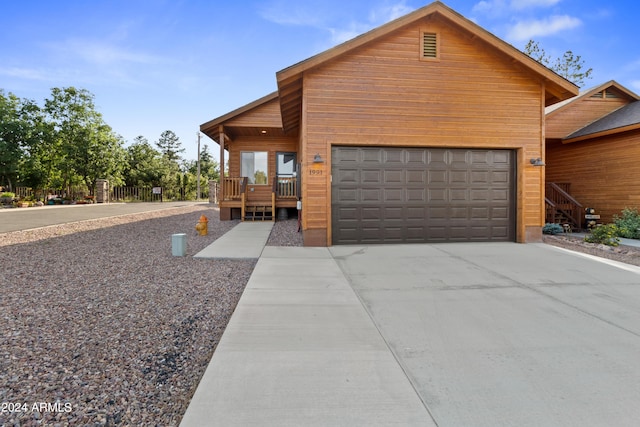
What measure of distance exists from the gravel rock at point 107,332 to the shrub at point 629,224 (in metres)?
10.4

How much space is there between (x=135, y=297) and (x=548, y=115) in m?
13.9

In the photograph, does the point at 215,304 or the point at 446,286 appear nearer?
the point at 215,304

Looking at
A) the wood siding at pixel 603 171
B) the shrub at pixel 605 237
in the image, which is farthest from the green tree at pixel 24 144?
the wood siding at pixel 603 171

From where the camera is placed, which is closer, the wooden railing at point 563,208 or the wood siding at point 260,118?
the wooden railing at point 563,208

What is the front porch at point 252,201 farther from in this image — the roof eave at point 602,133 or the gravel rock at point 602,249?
the roof eave at point 602,133

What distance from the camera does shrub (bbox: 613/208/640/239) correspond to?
852cm

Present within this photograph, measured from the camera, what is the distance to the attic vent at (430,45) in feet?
23.6

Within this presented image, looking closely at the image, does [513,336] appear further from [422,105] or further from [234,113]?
[234,113]

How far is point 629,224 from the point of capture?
8.70 m

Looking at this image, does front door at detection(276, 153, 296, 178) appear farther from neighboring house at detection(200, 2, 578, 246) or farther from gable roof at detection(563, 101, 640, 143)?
gable roof at detection(563, 101, 640, 143)

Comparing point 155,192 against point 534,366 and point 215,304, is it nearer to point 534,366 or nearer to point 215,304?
point 215,304

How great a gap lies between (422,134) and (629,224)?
7009 mm

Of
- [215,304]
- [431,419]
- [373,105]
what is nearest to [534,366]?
[431,419]

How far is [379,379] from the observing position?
6.61 ft
